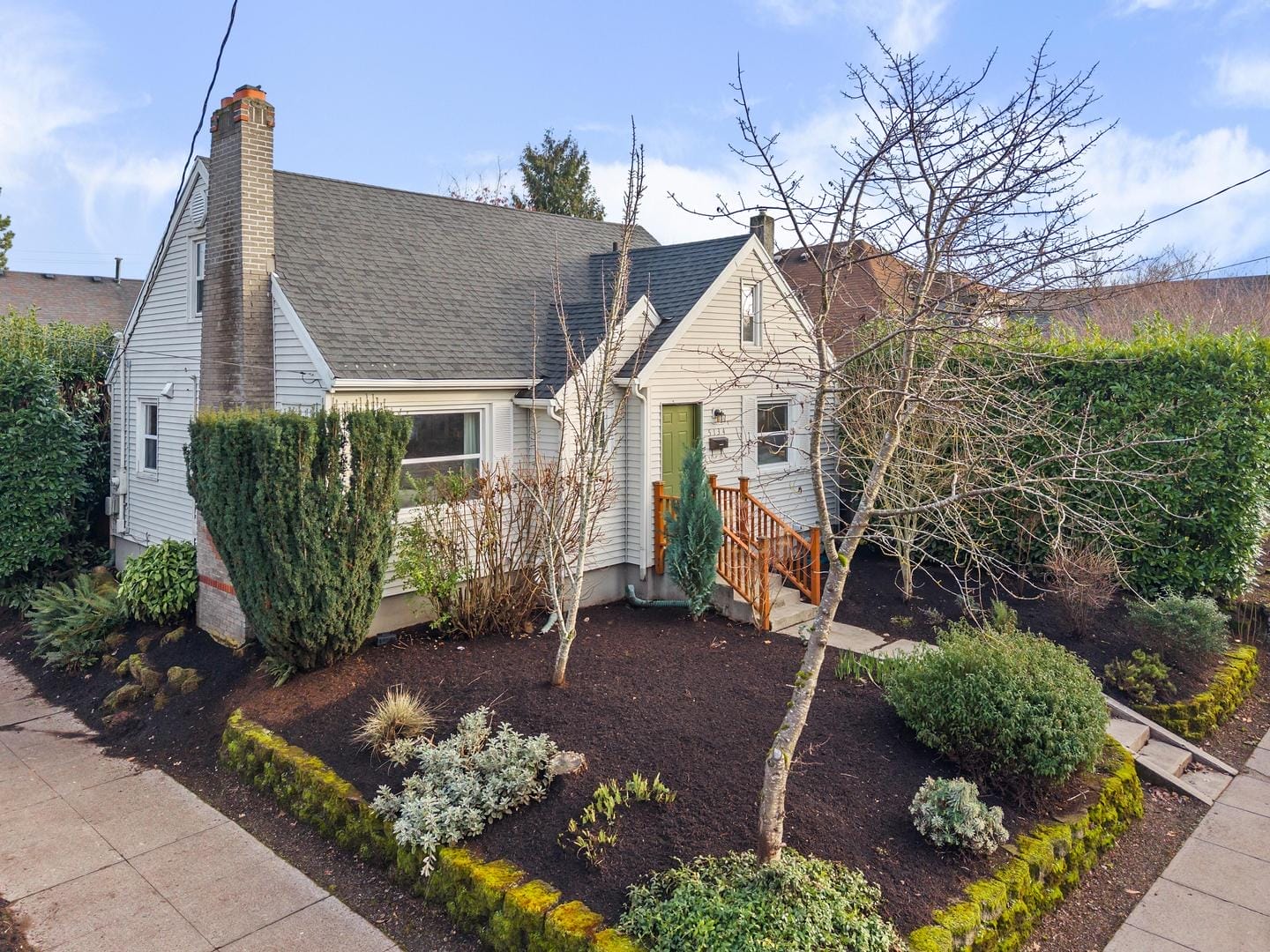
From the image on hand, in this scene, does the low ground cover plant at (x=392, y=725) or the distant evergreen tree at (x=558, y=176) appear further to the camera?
the distant evergreen tree at (x=558, y=176)

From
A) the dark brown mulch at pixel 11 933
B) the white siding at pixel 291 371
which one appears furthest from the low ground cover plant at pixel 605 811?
the white siding at pixel 291 371

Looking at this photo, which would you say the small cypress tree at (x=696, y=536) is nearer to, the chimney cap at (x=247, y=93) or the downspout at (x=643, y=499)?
the downspout at (x=643, y=499)

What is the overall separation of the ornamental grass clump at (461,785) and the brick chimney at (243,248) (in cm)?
546

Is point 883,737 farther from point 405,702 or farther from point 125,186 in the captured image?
point 125,186

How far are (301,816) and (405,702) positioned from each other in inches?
43.5

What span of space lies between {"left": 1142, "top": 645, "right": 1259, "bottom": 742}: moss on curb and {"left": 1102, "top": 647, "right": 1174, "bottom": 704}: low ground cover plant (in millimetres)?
152

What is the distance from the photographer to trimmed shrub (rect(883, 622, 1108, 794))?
575cm

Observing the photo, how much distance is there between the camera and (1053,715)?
19.1 ft

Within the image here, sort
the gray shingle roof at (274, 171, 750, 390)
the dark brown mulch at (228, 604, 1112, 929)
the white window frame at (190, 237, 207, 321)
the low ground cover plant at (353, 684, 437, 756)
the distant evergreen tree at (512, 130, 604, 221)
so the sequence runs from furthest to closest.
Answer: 1. the distant evergreen tree at (512, 130, 604, 221)
2. the white window frame at (190, 237, 207, 321)
3. the gray shingle roof at (274, 171, 750, 390)
4. the low ground cover plant at (353, 684, 437, 756)
5. the dark brown mulch at (228, 604, 1112, 929)

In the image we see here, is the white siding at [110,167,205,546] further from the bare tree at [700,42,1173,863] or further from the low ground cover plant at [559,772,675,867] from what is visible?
the bare tree at [700,42,1173,863]

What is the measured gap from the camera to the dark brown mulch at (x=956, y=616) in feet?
27.8

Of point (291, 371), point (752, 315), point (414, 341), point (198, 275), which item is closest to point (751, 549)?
point (752, 315)

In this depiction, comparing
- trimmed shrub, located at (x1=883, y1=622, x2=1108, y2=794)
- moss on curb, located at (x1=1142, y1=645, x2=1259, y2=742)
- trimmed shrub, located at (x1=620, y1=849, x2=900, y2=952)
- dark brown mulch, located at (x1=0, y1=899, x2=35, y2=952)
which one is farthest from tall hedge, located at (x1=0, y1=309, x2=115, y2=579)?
moss on curb, located at (x1=1142, y1=645, x2=1259, y2=742)

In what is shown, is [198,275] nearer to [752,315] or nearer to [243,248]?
[243,248]
